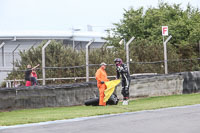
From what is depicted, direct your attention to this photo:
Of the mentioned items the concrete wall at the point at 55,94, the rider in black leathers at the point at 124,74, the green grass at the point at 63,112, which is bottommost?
the green grass at the point at 63,112

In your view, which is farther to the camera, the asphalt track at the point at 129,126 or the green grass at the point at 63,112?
the green grass at the point at 63,112

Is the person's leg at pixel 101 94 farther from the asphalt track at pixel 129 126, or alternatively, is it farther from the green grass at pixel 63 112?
the asphalt track at pixel 129 126

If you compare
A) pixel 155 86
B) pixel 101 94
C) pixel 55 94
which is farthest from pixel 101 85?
pixel 155 86

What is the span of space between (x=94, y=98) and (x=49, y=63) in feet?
14.4

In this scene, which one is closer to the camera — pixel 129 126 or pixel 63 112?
pixel 129 126

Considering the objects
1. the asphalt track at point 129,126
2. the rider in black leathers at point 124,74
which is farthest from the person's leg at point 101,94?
the asphalt track at point 129,126

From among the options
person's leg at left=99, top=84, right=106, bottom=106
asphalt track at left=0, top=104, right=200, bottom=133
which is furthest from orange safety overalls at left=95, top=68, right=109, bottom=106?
asphalt track at left=0, top=104, right=200, bottom=133

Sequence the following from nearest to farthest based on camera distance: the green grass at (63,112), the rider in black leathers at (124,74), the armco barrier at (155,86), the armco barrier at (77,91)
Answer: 1. the green grass at (63,112)
2. the rider in black leathers at (124,74)
3. the armco barrier at (77,91)
4. the armco barrier at (155,86)

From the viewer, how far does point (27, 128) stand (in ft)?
27.1

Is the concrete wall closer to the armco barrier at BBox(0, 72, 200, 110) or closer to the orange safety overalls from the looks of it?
the armco barrier at BBox(0, 72, 200, 110)

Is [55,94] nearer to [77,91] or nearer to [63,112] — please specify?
[77,91]

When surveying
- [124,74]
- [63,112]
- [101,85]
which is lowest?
[63,112]

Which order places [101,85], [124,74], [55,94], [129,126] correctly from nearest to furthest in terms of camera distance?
[129,126], [124,74], [101,85], [55,94]

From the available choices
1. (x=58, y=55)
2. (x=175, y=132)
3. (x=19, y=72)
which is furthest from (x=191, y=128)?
(x=19, y=72)
